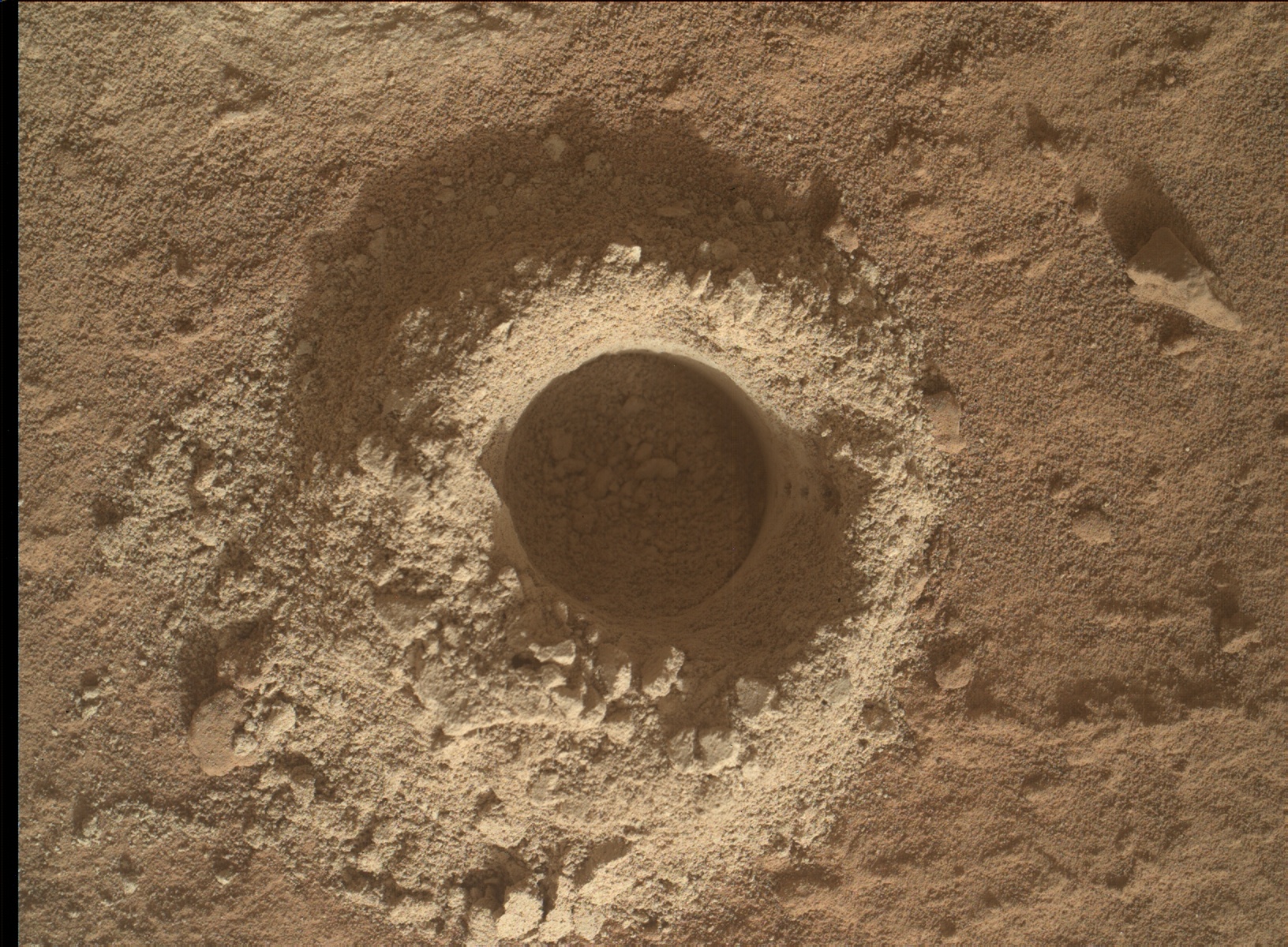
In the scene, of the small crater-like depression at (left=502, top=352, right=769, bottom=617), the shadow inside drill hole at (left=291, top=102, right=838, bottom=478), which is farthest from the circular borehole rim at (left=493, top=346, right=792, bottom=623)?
the shadow inside drill hole at (left=291, top=102, right=838, bottom=478)

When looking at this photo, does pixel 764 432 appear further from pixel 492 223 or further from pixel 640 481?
pixel 492 223

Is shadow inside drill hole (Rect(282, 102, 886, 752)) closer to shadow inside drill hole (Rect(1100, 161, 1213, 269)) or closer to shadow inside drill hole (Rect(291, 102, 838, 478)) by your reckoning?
shadow inside drill hole (Rect(291, 102, 838, 478))

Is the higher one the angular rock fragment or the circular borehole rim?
the angular rock fragment

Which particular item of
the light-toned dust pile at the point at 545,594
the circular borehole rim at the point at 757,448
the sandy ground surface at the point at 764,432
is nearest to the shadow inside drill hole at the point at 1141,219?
the sandy ground surface at the point at 764,432

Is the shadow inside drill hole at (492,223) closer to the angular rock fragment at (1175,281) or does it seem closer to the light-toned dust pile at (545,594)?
the light-toned dust pile at (545,594)

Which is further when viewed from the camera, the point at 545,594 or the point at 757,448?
the point at 757,448

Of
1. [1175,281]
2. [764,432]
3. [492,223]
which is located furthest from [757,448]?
[1175,281]
